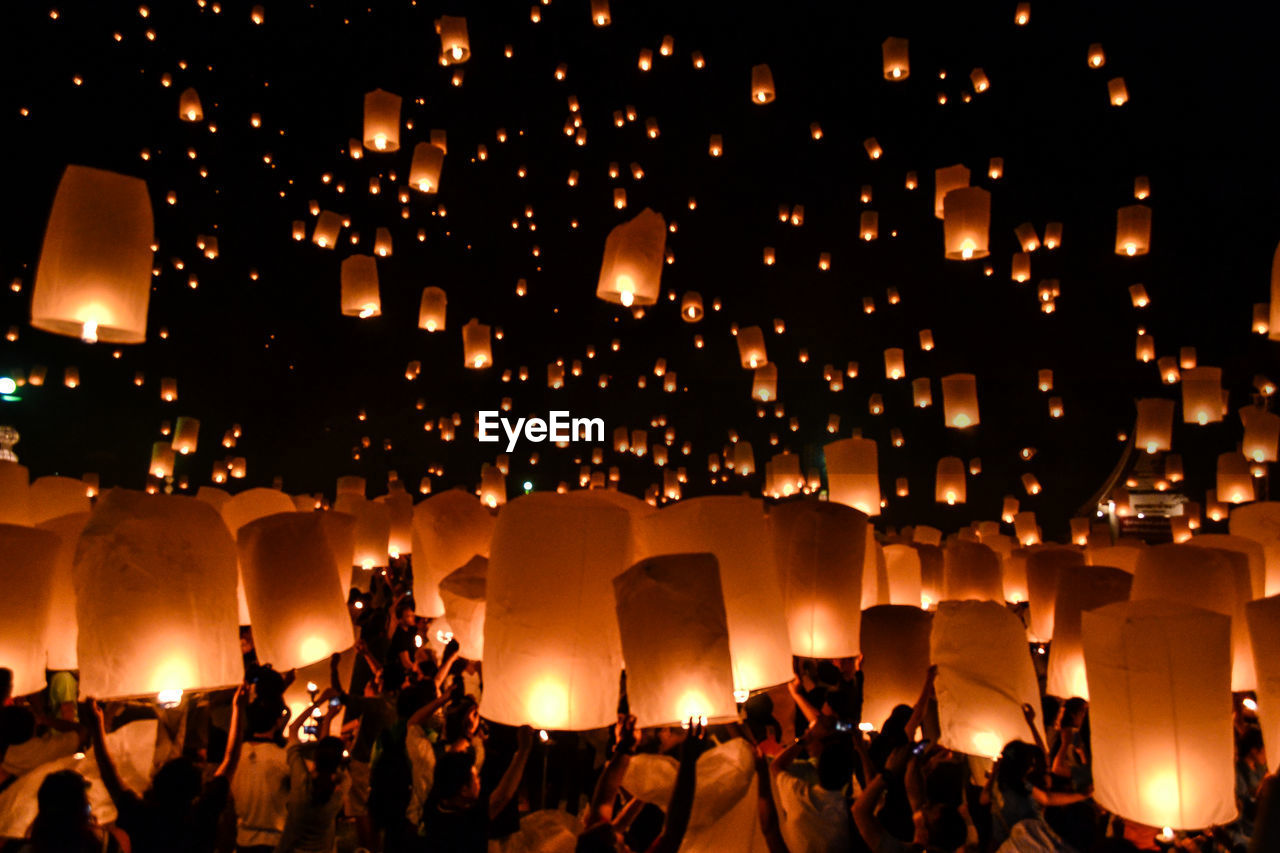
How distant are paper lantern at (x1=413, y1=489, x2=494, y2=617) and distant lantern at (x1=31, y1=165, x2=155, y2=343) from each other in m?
2.22

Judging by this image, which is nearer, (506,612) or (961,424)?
(506,612)

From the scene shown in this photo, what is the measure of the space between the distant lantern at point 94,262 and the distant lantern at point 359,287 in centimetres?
405

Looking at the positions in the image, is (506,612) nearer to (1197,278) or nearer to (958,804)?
(958,804)

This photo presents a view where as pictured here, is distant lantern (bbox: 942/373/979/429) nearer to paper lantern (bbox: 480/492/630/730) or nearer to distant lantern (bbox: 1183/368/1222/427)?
distant lantern (bbox: 1183/368/1222/427)

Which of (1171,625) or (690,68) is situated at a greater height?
(690,68)

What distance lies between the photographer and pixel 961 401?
8.79m

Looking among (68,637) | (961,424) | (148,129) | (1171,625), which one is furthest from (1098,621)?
(148,129)

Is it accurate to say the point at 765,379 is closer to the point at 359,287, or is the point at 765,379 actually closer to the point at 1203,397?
the point at 1203,397

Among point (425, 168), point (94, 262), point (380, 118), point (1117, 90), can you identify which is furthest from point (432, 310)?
point (1117, 90)

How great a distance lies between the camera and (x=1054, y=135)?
1245 centimetres

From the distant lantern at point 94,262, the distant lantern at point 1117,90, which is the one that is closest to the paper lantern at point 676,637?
the distant lantern at point 94,262

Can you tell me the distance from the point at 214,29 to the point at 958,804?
12.0 metres

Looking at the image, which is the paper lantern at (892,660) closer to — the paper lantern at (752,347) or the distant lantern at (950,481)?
the paper lantern at (752,347)

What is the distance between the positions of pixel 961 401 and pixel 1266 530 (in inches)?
121
